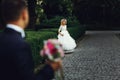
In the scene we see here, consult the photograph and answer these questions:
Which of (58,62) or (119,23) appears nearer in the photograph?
(58,62)

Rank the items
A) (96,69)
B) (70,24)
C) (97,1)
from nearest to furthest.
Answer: (96,69)
(70,24)
(97,1)

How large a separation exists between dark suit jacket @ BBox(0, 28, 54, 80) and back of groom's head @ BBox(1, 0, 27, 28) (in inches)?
4.9

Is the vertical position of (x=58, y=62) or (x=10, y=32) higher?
(x=10, y=32)

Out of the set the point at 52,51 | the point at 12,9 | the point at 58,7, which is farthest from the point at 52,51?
the point at 58,7

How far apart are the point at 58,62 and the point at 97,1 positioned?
55.6 meters

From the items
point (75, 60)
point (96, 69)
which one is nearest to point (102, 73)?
point (96, 69)

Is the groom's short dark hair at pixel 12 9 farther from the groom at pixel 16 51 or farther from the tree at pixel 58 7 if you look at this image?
the tree at pixel 58 7

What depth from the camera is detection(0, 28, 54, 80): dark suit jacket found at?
3.12m

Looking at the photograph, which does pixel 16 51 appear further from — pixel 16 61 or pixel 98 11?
pixel 98 11

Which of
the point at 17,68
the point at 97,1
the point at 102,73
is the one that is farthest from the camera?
the point at 97,1

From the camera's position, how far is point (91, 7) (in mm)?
59750

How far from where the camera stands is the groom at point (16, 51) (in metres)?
3.12

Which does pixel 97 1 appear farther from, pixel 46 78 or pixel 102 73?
pixel 46 78

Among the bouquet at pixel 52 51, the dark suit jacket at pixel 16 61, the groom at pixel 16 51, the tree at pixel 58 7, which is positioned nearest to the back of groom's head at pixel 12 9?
the groom at pixel 16 51
